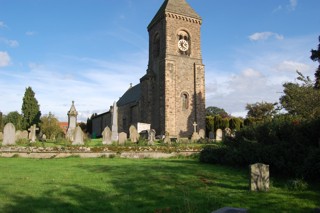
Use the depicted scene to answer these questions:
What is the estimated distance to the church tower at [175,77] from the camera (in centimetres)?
3622

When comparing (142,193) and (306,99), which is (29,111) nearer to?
(306,99)

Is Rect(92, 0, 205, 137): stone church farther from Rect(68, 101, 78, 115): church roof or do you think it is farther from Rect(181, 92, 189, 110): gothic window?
Rect(68, 101, 78, 115): church roof

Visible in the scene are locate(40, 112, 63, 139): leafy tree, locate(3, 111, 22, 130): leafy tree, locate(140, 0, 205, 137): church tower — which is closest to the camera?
locate(140, 0, 205, 137): church tower

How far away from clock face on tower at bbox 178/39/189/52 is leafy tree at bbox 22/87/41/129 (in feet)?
82.1

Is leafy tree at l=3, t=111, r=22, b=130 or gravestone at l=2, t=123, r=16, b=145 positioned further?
leafy tree at l=3, t=111, r=22, b=130

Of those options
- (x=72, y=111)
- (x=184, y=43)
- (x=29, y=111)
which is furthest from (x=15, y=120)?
(x=184, y=43)

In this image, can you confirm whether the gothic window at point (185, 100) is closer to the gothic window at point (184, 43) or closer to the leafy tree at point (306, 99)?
the gothic window at point (184, 43)

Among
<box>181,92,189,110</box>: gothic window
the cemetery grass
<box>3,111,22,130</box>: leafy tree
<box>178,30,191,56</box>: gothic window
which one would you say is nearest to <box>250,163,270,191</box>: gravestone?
the cemetery grass

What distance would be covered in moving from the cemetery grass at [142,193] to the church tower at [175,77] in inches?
1029

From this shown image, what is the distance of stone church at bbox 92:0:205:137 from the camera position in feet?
119

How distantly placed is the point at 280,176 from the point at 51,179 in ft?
20.9

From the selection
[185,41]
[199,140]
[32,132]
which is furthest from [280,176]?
[185,41]

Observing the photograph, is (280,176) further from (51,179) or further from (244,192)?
(51,179)

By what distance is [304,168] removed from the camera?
8.05 meters
